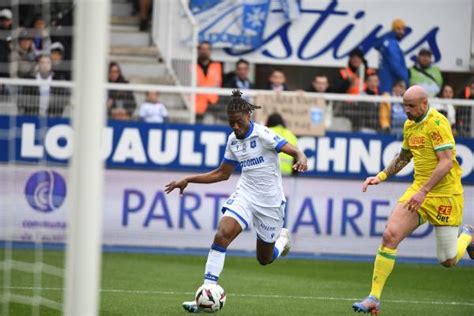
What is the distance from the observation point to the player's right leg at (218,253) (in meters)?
10.5

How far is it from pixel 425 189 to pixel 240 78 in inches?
354

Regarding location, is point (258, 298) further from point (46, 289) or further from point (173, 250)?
point (173, 250)

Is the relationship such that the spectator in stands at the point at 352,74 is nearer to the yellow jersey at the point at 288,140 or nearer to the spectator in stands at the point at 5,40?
the yellow jersey at the point at 288,140

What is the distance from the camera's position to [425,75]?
1938 centimetres

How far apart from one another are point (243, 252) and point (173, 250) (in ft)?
3.92

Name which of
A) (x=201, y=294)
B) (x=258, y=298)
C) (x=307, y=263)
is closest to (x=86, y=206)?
(x=201, y=294)

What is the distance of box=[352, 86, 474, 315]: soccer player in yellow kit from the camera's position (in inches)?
421

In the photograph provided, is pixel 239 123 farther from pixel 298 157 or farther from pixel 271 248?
pixel 271 248

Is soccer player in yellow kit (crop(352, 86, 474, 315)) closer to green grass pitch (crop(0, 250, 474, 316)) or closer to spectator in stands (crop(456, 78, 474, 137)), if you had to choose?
green grass pitch (crop(0, 250, 474, 316))

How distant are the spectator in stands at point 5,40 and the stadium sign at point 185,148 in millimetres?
1341

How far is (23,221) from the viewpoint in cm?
1750

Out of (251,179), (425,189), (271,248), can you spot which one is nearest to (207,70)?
(271,248)

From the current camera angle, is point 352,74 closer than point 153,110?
No

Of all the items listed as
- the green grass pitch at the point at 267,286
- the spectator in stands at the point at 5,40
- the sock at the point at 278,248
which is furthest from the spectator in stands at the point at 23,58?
the sock at the point at 278,248
